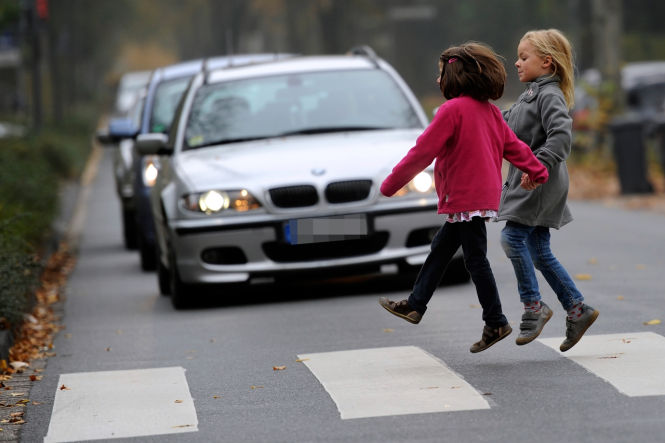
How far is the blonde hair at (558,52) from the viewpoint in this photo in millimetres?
7328

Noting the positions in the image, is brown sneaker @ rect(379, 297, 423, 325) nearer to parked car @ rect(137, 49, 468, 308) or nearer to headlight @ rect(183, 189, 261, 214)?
parked car @ rect(137, 49, 468, 308)

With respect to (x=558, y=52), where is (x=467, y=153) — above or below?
below

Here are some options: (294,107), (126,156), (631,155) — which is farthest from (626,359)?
(631,155)

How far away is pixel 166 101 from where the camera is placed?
14.8m

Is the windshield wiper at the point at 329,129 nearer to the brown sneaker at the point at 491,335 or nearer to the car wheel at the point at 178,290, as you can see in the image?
the car wheel at the point at 178,290

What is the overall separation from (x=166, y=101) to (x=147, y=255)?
1.62 metres

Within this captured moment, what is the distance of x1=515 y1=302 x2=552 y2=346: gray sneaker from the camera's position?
7363 millimetres

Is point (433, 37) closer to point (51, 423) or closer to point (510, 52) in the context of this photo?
point (510, 52)

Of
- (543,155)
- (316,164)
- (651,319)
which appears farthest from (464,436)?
(316,164)

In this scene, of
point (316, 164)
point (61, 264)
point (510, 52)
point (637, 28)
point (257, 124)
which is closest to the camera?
point (316, 164)

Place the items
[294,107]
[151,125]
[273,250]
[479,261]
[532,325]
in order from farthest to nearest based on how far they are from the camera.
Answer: [151,125] → [294,107] → [273,250] → [532,325] → [479,261]

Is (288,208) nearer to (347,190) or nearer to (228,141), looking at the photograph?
(347,190)

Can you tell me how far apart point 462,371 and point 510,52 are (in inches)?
2601

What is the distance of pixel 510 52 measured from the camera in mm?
72062
